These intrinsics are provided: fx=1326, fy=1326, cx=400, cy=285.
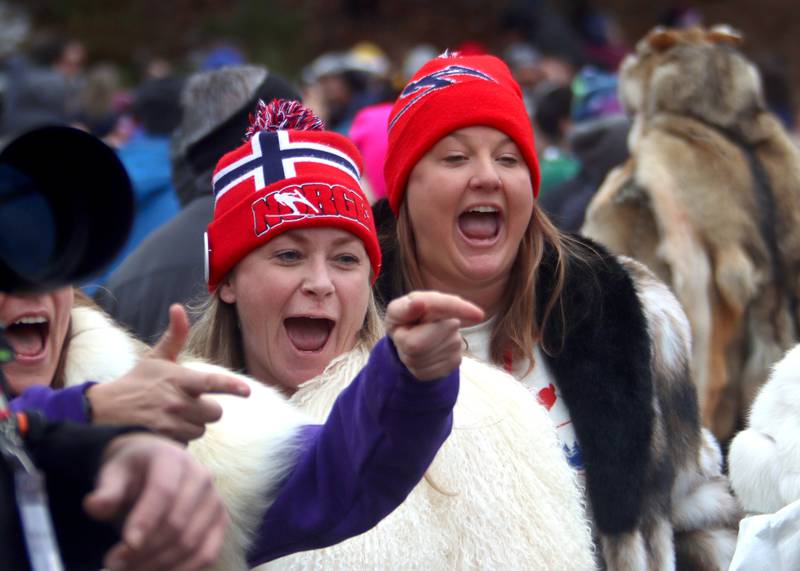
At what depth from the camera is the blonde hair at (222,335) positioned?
2967 mm

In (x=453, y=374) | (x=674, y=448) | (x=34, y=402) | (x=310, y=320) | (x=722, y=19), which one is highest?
(x=34, y=402)

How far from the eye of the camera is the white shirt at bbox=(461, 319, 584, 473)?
3240mm

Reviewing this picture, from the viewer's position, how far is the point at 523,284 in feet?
11.0

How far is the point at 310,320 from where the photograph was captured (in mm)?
2969

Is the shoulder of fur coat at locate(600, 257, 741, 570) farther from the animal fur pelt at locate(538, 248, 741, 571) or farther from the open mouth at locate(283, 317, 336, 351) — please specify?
the open mouth at locate(283, 317, 336, 351)

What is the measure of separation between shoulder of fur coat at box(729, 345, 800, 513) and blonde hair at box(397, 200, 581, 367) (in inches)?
20.4

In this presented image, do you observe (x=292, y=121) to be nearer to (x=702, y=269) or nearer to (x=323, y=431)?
(x=323, y=431)

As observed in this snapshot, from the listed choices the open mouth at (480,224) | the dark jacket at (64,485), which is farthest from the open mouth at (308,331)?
the dark jacket at (64,485)

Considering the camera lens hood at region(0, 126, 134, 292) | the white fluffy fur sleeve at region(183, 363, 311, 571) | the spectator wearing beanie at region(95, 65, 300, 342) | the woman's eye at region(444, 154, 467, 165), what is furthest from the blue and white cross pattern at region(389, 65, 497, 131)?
the camera lens hood at region(0, 126, 134, 292)

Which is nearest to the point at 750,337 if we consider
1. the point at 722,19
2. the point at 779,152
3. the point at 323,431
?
the point at 779,152

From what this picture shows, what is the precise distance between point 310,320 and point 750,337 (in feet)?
8.67


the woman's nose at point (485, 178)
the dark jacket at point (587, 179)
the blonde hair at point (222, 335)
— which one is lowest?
the dark jacket at point (587, 179)

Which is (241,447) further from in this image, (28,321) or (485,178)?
(485,178)

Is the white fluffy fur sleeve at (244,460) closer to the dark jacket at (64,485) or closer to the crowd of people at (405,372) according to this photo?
the crowd of people at (405,372)
